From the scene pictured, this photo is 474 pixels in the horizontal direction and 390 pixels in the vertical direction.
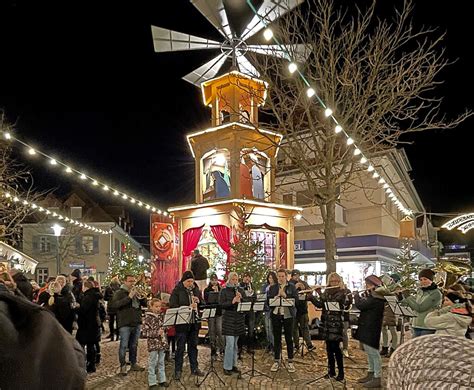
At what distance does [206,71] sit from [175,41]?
1.87 m

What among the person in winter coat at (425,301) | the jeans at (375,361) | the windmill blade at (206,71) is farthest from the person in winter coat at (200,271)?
the windmill blade at (206,71)

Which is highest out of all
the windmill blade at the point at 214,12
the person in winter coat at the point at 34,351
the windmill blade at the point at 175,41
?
the windmill blade at the point at 214,12

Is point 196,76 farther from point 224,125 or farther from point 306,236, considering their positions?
point 306,236

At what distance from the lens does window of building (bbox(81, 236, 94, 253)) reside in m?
51.4

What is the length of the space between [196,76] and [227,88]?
202 centimetres

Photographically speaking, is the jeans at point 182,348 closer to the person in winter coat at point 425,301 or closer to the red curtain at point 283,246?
the person in winter coat at point 425,301

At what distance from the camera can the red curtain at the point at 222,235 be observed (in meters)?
17.9

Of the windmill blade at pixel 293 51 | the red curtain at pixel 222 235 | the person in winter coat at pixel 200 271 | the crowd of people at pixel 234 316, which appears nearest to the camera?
the crowd of people at pixel 234 316

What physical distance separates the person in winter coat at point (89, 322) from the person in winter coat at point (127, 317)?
1.43 ft

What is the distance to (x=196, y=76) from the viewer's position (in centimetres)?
2133

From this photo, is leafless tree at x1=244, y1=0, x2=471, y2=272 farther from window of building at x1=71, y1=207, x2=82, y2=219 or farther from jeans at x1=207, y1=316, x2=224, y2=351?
window of building at x1=71, y1=207, x2=82, y2=219

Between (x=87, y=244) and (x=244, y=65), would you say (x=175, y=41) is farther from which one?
(x=87, y=244)

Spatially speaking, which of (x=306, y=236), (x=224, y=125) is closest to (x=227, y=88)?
(x=224, y=125)

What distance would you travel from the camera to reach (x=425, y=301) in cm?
923
